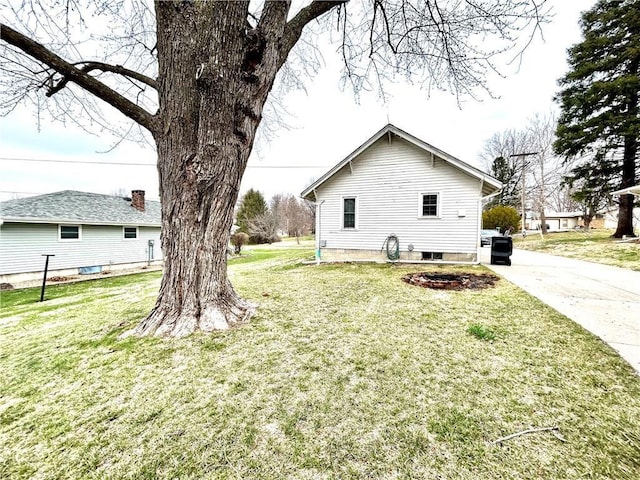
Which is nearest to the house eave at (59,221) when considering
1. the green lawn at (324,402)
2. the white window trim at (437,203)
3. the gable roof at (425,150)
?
the green lawn at (324,402)

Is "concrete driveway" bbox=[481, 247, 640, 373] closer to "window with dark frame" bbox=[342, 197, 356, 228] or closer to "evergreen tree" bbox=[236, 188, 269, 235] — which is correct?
"window with dark frame" bbox=[342, 197, 356, 228]

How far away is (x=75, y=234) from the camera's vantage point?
13016 millimetres

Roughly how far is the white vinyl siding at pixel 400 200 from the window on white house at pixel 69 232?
40.3 ft

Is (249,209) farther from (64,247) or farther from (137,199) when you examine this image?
(64,247)

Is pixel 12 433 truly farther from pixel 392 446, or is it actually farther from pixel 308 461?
pixel 392 446

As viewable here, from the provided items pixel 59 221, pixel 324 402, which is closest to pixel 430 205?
pixel 324 402

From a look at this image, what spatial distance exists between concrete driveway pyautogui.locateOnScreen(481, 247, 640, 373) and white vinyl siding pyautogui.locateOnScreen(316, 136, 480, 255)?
2364 mm

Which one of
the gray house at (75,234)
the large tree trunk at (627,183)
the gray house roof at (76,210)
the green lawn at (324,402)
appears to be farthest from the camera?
the large tree trunk at (627,183)

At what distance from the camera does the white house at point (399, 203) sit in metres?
9.23

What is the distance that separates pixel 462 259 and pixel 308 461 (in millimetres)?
9457

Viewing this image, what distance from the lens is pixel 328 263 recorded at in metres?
10.4

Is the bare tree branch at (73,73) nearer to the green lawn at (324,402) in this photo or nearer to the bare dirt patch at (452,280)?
the green lawn at (324,402)

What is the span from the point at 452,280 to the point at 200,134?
6.36m

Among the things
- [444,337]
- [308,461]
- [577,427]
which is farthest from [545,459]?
[444,337]
